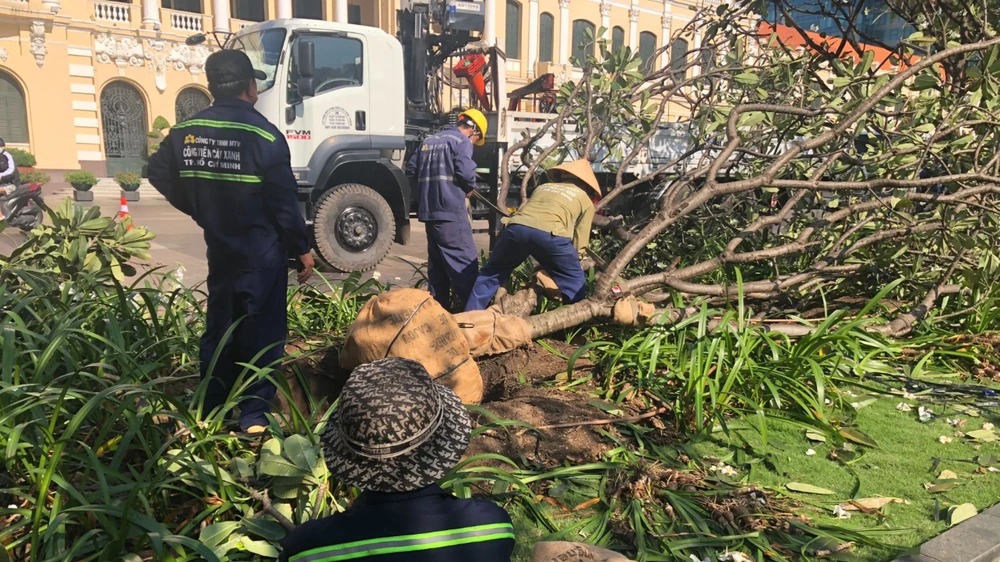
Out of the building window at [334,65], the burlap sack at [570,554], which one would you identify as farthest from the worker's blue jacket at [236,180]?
the building window at [334,65]

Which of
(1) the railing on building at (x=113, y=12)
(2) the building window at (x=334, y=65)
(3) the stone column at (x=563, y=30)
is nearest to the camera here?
(2) the building window at (x=334, y=65)

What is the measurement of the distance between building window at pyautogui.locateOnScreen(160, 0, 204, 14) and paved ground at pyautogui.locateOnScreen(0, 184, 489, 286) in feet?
37.7

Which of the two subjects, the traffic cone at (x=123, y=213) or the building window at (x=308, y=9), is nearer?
the traffic cone at (x=123, y=213)

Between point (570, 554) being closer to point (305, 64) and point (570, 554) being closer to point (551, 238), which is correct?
point (551, 238)

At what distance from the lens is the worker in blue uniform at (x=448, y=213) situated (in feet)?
19.0

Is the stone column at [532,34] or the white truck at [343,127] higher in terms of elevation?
the stone column at [532,34]

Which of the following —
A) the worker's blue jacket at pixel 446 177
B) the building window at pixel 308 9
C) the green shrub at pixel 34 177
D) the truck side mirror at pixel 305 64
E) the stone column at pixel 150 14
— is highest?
the building window at pixel 308 9

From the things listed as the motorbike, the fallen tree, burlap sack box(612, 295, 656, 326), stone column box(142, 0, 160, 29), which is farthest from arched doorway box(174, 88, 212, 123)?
burlap sack box(612, 295, 656, 326)

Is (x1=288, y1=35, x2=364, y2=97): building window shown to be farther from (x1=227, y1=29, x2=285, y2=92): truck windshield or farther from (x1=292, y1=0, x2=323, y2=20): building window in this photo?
(x1=292, y1=0, x2=323, y2=20): building window

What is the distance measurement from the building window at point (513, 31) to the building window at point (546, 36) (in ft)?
3.84

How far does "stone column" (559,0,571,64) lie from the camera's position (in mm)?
34844

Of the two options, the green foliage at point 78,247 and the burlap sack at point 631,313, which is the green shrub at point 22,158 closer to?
the green foliage at point 78,247

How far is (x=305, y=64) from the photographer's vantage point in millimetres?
8445

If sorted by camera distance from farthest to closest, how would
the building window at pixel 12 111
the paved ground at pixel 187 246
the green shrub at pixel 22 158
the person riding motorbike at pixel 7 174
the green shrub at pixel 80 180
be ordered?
the building window at pixel 12 111 → the green shrub at pixel 22 158 → the green shrub at pixel 80 180 → the person riding motorbike at pixel 7 174 → the paved ground at pixel 187 246
